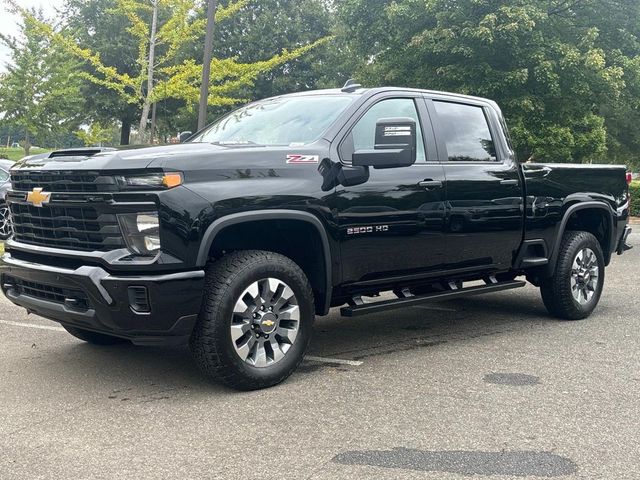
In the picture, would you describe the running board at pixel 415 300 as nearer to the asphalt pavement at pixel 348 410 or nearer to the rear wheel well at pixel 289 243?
the rear wheel well at pixel 289 243

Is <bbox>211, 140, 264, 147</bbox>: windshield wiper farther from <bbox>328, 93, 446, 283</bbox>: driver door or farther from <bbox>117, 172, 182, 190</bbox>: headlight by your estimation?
<bbox>117, 172, 182, 190</bbox>: headlight

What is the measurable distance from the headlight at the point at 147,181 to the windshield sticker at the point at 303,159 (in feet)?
2.88

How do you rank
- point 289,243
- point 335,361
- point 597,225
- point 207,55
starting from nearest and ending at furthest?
point 289,243
point 335,361
point 597,225
point 207,55

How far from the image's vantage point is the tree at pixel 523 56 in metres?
19.6

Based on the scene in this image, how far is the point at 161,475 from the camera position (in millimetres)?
3283

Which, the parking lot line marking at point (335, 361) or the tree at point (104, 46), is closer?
the parking lot line marking at point (335, 361)

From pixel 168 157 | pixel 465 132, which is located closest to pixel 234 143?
pixel 168 157

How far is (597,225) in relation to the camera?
7379mm

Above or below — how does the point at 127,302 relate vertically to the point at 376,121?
below

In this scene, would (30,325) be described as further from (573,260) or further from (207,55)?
(207,55)

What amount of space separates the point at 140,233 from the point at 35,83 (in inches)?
1261

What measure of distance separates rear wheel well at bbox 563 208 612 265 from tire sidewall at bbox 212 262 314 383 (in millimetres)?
3564

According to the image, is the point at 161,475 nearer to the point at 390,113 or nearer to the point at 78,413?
the point at 78,413

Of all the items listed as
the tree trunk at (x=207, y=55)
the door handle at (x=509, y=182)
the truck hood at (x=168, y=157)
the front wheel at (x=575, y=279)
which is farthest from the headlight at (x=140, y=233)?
the tree trunk at (x=207, y=55)
